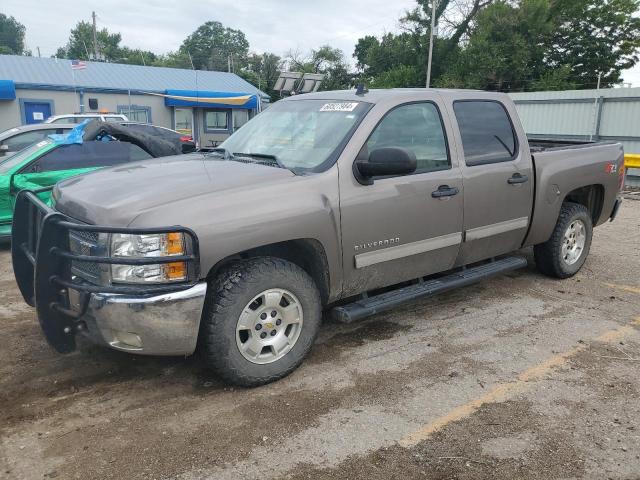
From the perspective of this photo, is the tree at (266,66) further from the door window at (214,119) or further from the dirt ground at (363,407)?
the dirt ground at (363,407)

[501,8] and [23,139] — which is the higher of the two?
[501,8]

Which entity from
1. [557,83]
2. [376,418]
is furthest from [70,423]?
[557,83]

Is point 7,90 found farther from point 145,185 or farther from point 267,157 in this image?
point 145,185

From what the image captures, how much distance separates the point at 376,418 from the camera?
3195mm

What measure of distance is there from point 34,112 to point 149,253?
81.5 feet

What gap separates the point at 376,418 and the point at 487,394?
0.79 m

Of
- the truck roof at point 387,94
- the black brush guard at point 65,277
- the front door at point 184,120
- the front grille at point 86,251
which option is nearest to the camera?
the black brush guard at point 65,277

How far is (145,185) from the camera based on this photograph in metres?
3.39

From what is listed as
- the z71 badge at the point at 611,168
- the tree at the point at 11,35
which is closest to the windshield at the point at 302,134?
the z71 badge at the point at 611,168

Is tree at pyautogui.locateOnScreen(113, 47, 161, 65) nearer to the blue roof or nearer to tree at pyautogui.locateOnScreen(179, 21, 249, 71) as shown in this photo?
tree at pyautogui.locateOnScreen(179, 21, 249, 71)

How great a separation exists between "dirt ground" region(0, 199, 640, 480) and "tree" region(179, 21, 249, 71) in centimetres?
8512

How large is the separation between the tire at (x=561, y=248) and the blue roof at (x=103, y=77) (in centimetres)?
2414

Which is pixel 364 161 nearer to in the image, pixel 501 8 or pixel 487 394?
pixel 487 394

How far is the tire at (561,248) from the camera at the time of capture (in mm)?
5555
